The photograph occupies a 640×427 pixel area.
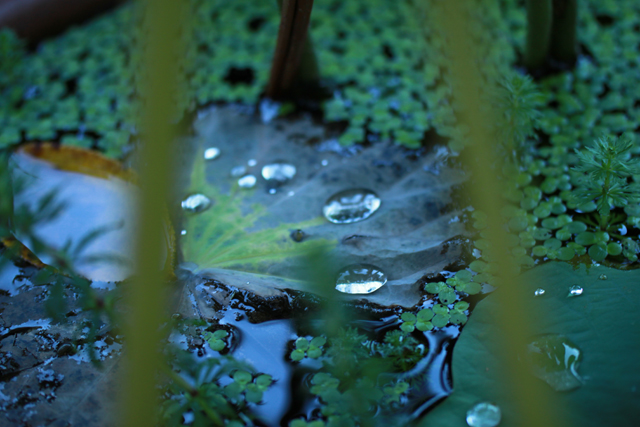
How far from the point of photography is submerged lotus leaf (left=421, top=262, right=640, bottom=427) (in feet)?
3.01

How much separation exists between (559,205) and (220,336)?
87cm

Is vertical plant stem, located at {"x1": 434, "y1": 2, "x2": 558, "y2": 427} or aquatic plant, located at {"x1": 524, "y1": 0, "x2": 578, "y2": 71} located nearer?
vertical plant stem, located at {"x1": 434, "y1": 2, "x2": 558, "y2": 427}

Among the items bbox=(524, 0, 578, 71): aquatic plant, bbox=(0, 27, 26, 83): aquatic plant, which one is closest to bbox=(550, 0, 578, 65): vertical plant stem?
bbox=(524, 0, 578, 71): aquatic plant

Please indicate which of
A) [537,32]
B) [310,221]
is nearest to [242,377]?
[310,221]

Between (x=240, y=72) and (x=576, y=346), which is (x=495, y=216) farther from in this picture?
(x=240, y=72)

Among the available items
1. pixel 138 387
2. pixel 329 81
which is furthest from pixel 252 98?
pixel 138 387

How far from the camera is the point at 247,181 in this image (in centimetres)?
145

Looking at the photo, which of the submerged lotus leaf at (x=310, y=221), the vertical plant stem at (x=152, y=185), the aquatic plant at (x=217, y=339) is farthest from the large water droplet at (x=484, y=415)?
the vertical plant stem at (x=152, y=185)

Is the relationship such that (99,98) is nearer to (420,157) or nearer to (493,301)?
(420,157)

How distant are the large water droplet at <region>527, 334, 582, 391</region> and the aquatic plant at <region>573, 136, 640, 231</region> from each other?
0.33 metres

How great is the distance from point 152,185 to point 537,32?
144 centimetres

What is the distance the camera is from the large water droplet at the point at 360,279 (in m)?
1.17

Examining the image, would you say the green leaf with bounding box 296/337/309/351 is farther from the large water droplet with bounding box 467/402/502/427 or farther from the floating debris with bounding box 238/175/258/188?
the floating debris with bounding box 238/175/258/188

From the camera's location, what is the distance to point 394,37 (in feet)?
6.36
